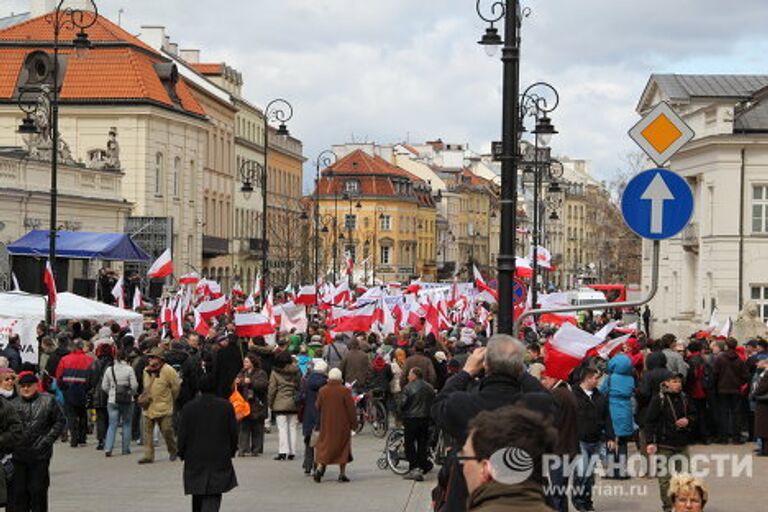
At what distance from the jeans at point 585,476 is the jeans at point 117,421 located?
8450 millimetres

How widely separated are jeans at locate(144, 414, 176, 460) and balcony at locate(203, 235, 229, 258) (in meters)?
58.8

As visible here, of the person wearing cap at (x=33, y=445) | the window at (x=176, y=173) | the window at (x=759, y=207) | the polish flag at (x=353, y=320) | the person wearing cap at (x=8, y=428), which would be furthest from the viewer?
the window at (x=176, y=173)

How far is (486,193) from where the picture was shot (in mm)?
177125

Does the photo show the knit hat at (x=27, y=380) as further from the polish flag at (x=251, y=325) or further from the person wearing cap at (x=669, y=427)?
the polish flag at (x=251, y=325)

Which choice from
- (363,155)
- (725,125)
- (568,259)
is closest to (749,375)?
(725,125)

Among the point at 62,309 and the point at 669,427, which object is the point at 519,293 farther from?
the point at 62,309

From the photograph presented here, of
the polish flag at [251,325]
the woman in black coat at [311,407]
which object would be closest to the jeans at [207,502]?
the woman in black coat at [311,407]

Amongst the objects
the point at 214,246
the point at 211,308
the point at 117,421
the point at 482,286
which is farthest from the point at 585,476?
the point at 214,246

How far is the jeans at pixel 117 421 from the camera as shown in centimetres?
2336

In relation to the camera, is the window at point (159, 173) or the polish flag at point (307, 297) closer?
the polish flag at point (307, 297)

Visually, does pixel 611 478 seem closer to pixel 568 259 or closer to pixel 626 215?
pixel 626 215

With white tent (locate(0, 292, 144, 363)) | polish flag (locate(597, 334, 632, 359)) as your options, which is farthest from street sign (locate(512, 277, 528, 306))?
white tent (locate(0, 292, 144, 363))

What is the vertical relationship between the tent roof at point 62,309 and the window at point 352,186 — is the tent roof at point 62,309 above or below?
below

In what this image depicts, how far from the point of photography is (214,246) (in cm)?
8400
